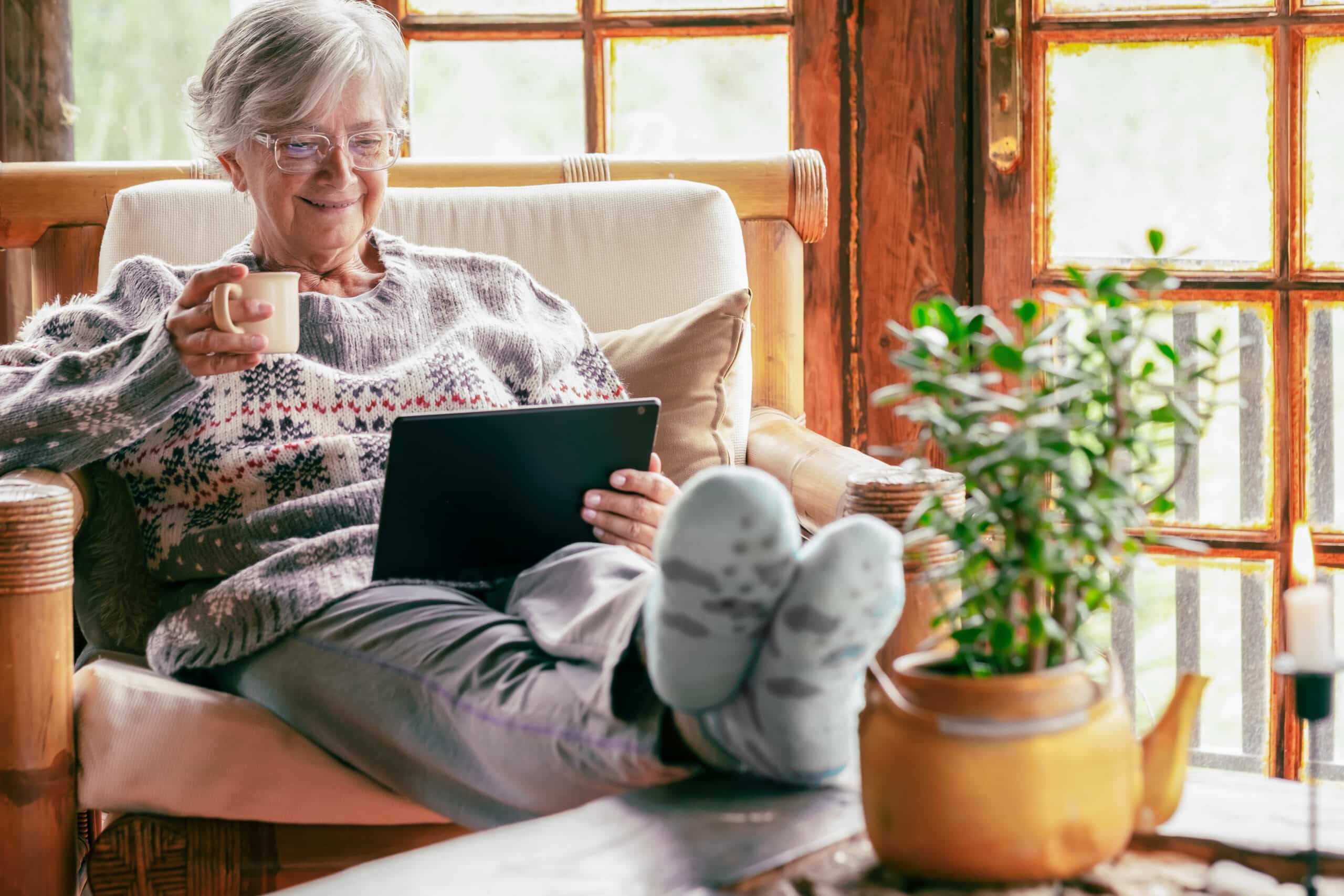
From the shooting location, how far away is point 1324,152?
2.12 meters

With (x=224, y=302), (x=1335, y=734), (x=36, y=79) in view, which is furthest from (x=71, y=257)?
(x=1335, y=734)

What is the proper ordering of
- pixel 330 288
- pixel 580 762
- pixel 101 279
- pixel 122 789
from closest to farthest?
pixel 580 762, pixel 122 789, pixel 330 288, pixel 101 279

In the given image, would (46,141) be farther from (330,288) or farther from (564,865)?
(564,865)

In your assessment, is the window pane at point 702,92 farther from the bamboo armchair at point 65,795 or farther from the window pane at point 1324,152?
the bamboo armchair at point 65,795

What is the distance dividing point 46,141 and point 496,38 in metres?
0.86

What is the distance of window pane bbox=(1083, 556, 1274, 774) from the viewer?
2.21 meters

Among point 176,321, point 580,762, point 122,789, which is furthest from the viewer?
point 176,321

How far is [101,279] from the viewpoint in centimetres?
178

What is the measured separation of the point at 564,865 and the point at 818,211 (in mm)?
1441

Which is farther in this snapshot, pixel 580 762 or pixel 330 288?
pixel 330 288

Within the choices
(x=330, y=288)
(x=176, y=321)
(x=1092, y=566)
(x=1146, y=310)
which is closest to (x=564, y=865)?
(x=1092, y=566)

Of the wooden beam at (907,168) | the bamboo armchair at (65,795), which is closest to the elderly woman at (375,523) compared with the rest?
the bamboo armchair at (65,795)

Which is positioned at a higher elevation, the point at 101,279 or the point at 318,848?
the point at 101,279

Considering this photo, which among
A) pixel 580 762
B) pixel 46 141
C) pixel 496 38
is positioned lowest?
pixel 580 762
